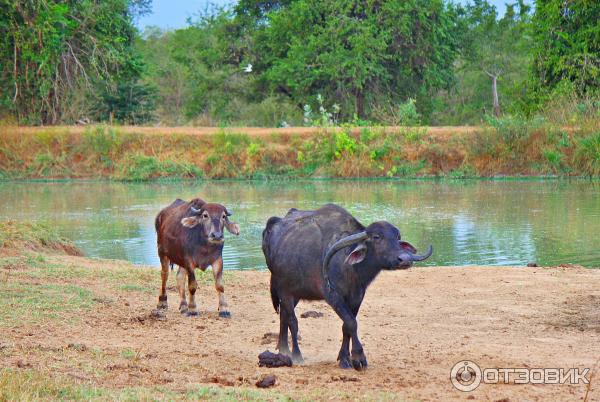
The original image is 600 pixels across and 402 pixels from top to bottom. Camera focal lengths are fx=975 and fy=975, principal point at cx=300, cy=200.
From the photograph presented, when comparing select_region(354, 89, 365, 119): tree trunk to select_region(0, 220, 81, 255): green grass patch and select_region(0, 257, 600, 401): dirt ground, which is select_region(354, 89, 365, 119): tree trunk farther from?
select_region(0, 257, 600, 401): dirt ground

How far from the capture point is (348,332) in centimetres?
846

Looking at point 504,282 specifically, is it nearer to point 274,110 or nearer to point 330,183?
point 330,183

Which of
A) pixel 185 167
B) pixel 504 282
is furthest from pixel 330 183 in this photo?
pixel 504 282

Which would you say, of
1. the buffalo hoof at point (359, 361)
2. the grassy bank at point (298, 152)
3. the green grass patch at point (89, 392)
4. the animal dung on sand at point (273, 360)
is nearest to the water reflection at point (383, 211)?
the grassy bank at point (298, 152)

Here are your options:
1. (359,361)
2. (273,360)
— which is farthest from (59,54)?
(359,361)

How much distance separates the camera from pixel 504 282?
44.2 feet

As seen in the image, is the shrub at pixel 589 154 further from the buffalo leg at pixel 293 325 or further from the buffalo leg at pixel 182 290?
the buffalo leg at pixel 293 325

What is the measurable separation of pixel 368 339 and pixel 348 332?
1440 mm

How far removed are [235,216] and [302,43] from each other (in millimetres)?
22858

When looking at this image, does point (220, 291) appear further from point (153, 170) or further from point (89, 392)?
point (153, 170)

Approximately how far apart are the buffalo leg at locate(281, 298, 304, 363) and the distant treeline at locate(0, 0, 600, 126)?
90.1ft

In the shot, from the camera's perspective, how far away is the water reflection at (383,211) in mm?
18094

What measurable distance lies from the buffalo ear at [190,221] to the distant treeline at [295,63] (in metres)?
25.5

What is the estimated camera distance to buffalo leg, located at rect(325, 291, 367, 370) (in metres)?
8.33
